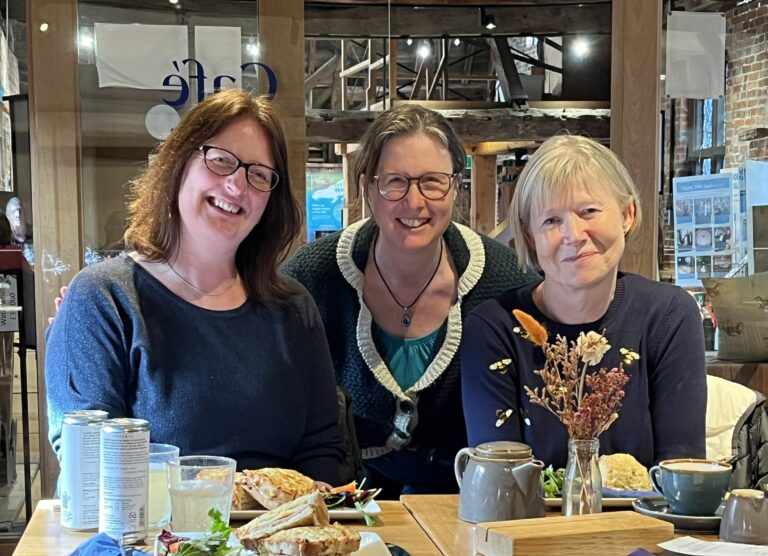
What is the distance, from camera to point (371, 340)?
2301mm

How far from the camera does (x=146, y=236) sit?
6.45ft

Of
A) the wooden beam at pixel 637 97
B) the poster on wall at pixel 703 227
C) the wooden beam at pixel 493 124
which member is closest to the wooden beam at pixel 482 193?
the wooden beam at pixel 493 124

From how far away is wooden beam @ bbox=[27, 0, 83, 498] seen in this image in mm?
3469

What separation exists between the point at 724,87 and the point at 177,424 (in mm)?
3201

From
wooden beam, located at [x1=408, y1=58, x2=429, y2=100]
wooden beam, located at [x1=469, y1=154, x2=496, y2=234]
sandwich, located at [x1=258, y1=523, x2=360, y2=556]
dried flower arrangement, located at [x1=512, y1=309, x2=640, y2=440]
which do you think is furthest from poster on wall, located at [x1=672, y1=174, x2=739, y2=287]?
sandwich, located at [x1=258, y1=523, x2=360, y2=556]

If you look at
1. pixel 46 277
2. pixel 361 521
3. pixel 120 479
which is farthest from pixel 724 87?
pixel 120 479

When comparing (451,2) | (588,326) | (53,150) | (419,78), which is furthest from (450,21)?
(588,326)

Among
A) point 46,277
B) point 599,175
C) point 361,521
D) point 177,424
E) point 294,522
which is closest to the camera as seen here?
point 294,522

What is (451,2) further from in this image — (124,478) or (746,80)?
(124,478)

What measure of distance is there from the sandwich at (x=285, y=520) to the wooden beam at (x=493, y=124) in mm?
2392

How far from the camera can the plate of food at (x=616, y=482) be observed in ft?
5.20

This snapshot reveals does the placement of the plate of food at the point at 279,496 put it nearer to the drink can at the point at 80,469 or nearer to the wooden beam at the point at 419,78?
the drink can at the point at 80,469

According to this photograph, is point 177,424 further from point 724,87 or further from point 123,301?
point 724,87

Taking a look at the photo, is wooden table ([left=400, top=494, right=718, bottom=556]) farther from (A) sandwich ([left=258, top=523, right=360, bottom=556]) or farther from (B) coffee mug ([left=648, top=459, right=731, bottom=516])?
(A) sandwich ([left=258, top=523, right=360, bottom=556])
